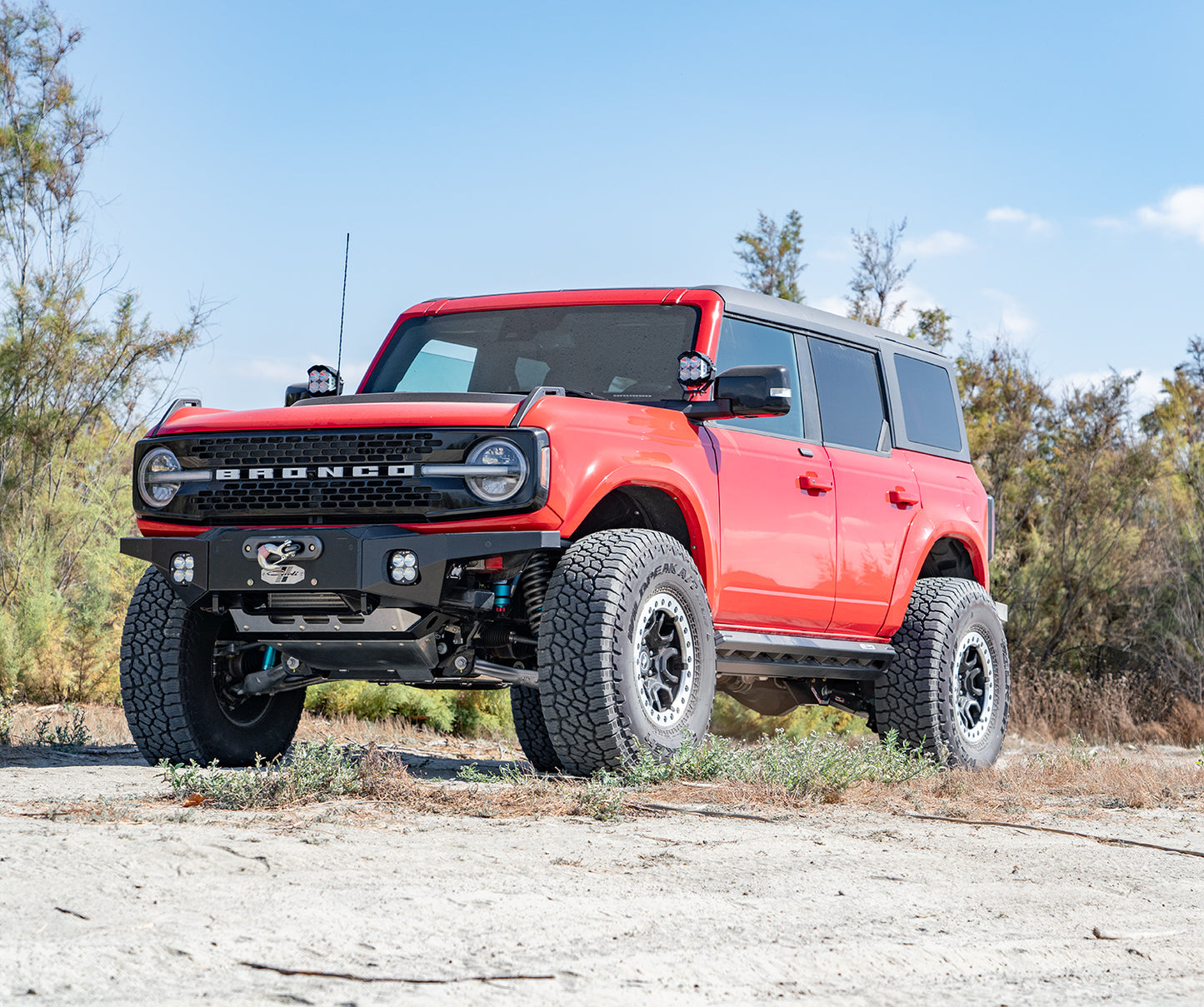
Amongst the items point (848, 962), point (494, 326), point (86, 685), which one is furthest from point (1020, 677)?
point (848, 962)

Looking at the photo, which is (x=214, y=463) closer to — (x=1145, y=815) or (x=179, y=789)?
(x=179, y=789)

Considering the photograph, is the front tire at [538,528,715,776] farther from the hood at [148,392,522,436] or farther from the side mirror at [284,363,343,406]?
the side mirror at [284,363,343,406]

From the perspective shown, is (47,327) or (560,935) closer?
(560,935)

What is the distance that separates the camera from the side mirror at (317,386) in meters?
7.93

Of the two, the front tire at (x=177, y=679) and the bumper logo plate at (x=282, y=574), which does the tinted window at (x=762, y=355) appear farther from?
the front tire at (x=177, y=679)

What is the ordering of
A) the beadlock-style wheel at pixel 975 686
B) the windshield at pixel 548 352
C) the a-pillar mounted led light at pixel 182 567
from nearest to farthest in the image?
the a-pillar mounted led light at pixel 182 567 < the windshield at pixel 548 352 < the beadlock-style wheel at pixel 975 686

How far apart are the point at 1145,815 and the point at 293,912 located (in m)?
4.51

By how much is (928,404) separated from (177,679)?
4921 millimetres

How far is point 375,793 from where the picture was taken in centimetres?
563

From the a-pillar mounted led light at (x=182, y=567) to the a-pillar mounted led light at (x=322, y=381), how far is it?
1.85 metres

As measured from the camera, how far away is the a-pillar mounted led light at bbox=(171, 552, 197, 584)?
6.27m

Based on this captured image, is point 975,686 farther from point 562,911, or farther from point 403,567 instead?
point 562,911

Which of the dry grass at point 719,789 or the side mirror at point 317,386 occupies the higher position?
the side mirror at point 317,386

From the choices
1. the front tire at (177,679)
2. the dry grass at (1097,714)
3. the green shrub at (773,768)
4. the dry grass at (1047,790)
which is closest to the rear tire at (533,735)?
Answer: the green shrub at (773,768)
